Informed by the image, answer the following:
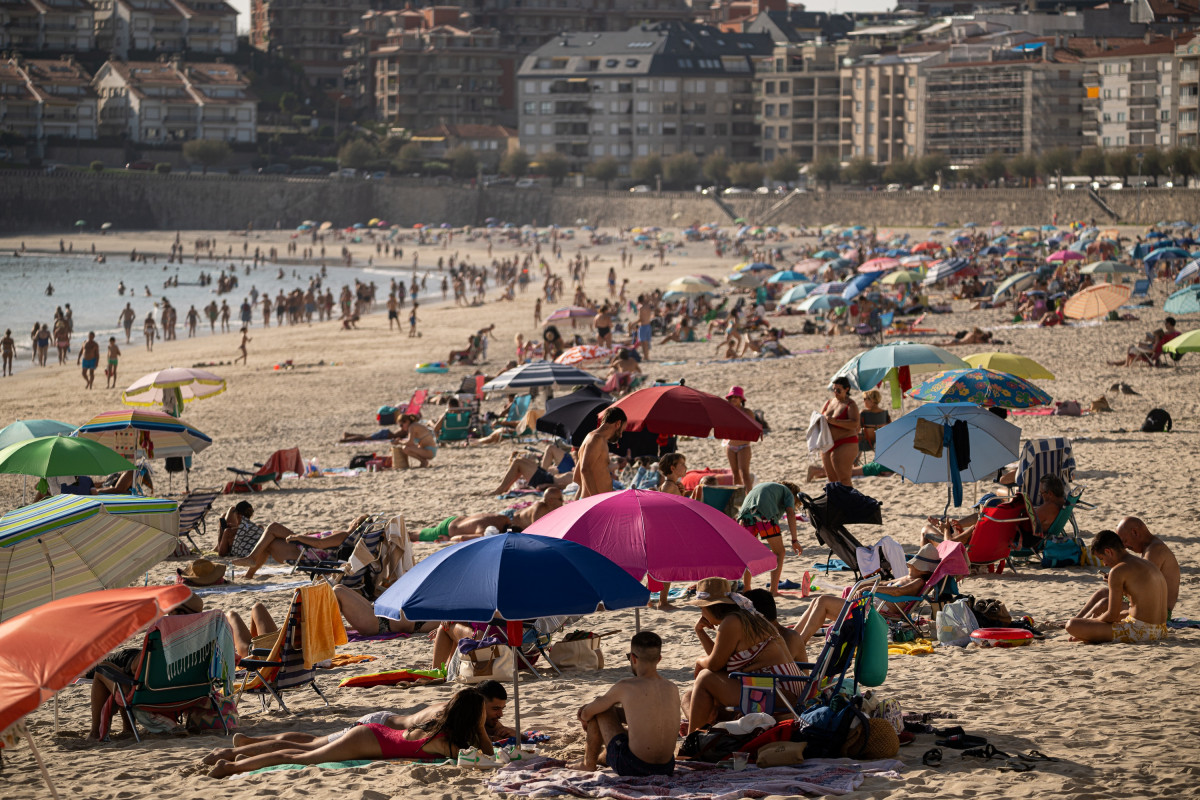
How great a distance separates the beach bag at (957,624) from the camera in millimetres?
7270

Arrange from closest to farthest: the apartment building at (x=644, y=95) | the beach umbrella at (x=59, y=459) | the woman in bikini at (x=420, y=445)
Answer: the beach umbrella at (x=59, y=459) → the woman in bikini at (x=420, y=445) → the apartment building at (x=644, y=95)

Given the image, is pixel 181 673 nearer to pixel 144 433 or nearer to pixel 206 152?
pixel 144 433

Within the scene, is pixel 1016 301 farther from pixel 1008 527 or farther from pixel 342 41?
pixel 342 41

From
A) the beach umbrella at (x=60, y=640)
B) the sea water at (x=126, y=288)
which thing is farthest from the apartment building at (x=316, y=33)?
the beach umbrella at (x=60, y=640)

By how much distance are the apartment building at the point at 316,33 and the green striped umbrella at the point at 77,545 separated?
Answer: 10756cm

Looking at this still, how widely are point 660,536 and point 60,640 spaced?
110 inches

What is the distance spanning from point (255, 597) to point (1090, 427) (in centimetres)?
884

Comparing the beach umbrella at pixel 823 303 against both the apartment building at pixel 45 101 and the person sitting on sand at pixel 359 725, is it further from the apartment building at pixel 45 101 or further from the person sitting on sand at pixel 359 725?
the apartment building at pixel 45 101

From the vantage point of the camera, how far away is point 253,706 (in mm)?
6980

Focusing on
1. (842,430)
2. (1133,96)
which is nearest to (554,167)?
(1133,96)

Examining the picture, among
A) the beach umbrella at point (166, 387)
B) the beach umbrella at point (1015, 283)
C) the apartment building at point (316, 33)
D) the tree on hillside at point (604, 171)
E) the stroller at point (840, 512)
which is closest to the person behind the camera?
the stroller at point (840, 512)

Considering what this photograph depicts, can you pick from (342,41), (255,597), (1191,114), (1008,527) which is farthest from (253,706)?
(342,41)

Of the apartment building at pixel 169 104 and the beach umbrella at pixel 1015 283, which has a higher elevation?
the apartment building at pixel 169 104

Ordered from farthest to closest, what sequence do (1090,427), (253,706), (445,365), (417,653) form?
(445,365)
(1090,427)
(417,653)
(253,706)
